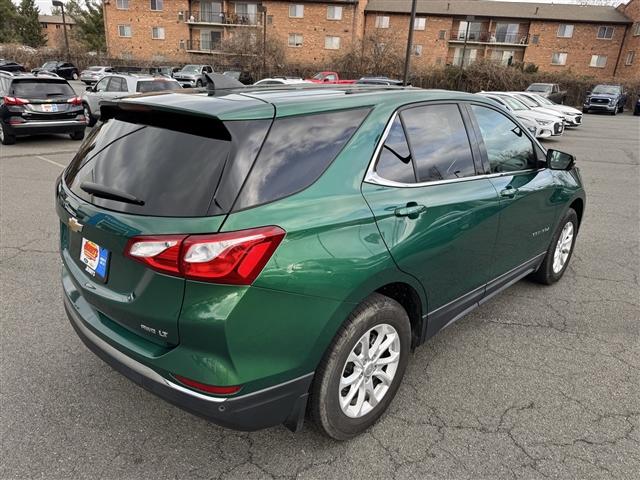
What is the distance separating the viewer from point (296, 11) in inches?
1911

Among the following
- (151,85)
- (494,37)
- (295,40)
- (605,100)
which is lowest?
(605,100)

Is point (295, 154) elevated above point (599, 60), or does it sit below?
below

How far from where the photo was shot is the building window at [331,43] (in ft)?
159

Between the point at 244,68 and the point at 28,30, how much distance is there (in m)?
46.0

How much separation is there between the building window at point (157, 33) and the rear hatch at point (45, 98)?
45.0 metres

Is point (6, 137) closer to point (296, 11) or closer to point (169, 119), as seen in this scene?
point (169, 119)

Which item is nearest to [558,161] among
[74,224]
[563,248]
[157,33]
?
[563,248]

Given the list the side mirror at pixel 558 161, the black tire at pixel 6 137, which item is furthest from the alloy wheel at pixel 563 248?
the black tire at pixel 6 137

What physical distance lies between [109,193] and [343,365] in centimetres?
136

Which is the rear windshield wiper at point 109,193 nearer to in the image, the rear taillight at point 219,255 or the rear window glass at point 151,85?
the rear taillight at point 219,255

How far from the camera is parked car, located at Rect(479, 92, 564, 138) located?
602 inches

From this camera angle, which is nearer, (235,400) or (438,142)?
(235,400)

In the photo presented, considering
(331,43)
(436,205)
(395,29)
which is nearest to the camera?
(436,205)

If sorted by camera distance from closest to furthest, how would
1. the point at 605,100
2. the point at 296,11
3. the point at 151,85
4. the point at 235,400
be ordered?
the point at 235,400 < the point at 151,85 < the point at 605,100 < the point at 296,11
